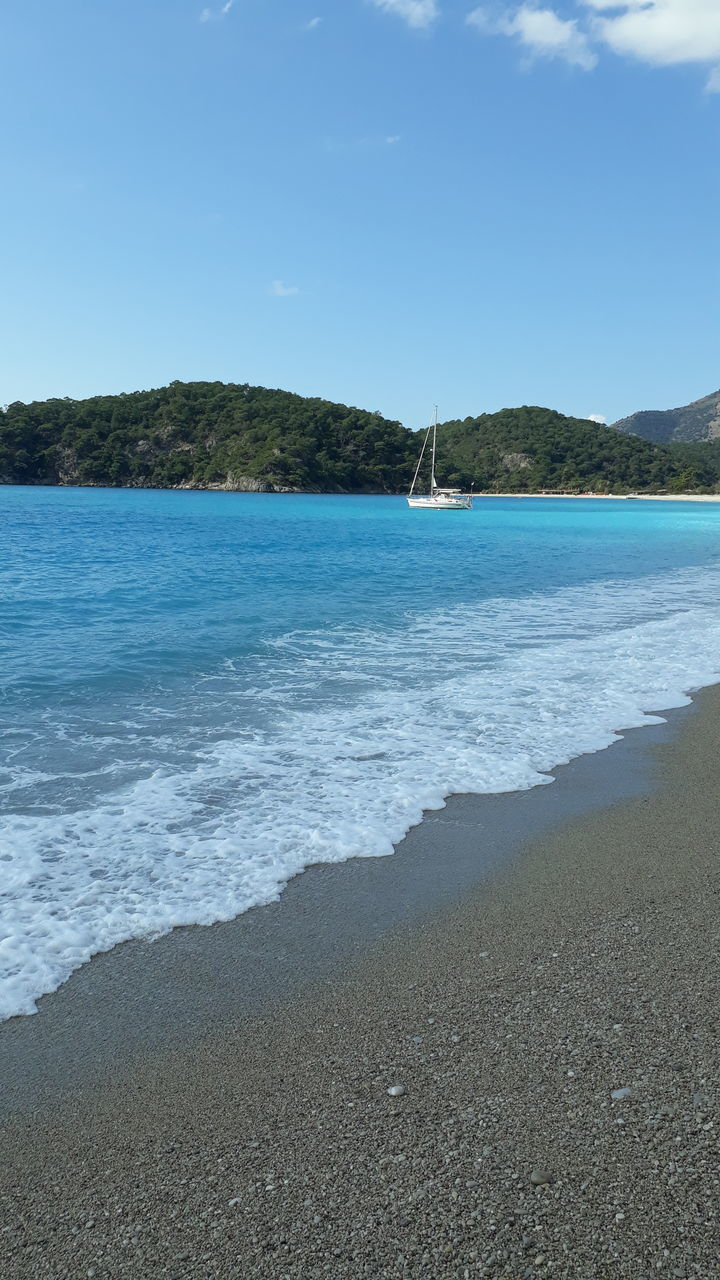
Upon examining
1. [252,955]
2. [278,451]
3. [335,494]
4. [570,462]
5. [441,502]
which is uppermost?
[570,462]

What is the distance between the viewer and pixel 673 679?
10.2 m

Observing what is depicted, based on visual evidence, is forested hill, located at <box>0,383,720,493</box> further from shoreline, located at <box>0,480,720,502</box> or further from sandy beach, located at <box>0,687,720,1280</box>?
sandy beach, located at <box>0,687,720,1280</box>

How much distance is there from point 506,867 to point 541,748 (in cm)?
259

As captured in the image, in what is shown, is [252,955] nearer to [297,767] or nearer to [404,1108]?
[404,1108]

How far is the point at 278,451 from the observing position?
136 metres

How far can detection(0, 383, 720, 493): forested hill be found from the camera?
13712 centimetres

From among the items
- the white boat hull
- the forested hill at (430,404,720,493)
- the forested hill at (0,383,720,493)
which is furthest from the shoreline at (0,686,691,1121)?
the forested hill at (430,404,720,493)

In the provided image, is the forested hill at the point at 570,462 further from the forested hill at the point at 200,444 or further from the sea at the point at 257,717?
the sea at the point at 257,717

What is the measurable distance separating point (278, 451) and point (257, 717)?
133 m

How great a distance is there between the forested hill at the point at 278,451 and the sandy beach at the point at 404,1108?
447ft

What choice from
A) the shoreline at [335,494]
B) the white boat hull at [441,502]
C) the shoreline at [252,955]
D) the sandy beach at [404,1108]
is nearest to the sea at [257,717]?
the shoreline at [252,955]

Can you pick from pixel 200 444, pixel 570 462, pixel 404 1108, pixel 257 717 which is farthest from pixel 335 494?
pixel 404 1108

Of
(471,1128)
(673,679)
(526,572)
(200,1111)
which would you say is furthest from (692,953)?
(526,572)

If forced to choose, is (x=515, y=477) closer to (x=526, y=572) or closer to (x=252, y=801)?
(x=526, y=572)
